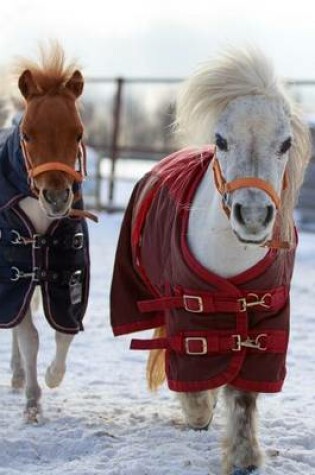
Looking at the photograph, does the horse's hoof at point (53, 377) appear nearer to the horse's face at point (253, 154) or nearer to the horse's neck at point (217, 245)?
the horse's neck at point (217, 245)

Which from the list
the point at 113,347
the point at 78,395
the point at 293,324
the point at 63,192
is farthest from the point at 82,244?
the point at 293,324

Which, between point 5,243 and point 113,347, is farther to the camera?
point 113,347

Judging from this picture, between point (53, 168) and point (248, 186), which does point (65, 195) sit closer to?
point (53, 168)

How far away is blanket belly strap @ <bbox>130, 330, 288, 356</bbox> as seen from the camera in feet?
9.77

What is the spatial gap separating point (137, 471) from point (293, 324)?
3.11m

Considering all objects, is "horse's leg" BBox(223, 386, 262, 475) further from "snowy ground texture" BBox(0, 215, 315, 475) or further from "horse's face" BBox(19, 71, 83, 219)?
"horse's face" BBox(19, 71, 83, 219)

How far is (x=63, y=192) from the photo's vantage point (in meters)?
3.23

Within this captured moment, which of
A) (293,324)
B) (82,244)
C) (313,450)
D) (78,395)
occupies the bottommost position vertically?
(293,324)

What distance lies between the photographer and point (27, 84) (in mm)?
3500

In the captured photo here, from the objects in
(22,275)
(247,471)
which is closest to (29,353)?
(22,275)

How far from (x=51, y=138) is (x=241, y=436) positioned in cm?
134

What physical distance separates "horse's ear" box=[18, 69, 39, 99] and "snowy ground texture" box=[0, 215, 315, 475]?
1392mm

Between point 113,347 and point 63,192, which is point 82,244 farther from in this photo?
point 113,347

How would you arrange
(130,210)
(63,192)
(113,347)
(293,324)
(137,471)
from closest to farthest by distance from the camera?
1. (137,471)
2. (63,192)
3. (130,210)
4. (113,347)
5. (293,324)
